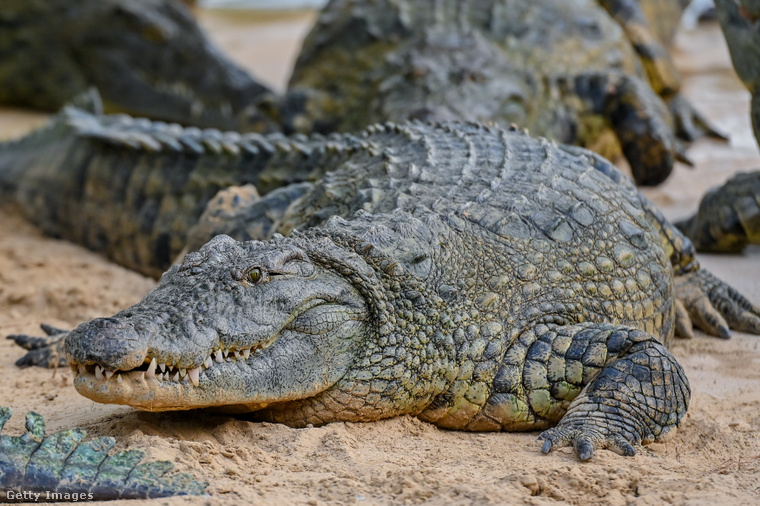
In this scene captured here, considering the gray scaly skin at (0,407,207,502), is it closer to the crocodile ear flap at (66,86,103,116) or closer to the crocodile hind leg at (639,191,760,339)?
the crocodile hind leg at (639,191,760,339)

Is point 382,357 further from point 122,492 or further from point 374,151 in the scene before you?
point 374,151

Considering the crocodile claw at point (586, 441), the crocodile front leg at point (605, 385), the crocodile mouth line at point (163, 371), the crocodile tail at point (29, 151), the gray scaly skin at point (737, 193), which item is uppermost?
the gray scaly skin at point (737, 193)

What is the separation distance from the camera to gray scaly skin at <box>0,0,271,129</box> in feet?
34.9

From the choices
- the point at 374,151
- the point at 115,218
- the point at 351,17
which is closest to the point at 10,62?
the point at 351,17

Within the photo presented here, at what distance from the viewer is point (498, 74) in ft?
24.1

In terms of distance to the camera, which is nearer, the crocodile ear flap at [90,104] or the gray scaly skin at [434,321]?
the gray scaly skin at [434,321]

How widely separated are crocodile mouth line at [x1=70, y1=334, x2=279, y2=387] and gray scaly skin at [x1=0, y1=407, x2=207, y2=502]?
0.66ft

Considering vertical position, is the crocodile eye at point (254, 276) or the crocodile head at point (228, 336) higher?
the crocodile eye at point (254, 276)

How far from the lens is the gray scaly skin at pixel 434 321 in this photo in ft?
9.17

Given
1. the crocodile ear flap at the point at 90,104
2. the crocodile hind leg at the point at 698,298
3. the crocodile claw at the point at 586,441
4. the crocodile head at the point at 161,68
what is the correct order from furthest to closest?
the crocodile head at the point at 161,68 → the crocodile ear flap at the point at 90,104 → the crocodile hind leg at the point at 698,298 → the crocodile claw at the point at 586,441

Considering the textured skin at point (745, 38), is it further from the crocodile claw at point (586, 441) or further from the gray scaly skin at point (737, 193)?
the crocodile claw at point (586, 441)

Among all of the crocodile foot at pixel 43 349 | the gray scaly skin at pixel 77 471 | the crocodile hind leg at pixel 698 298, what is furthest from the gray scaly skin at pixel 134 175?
the gray scaly skin at pixel 77 471

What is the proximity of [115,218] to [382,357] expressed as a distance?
138 inches

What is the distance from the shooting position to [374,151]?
4473 mm
